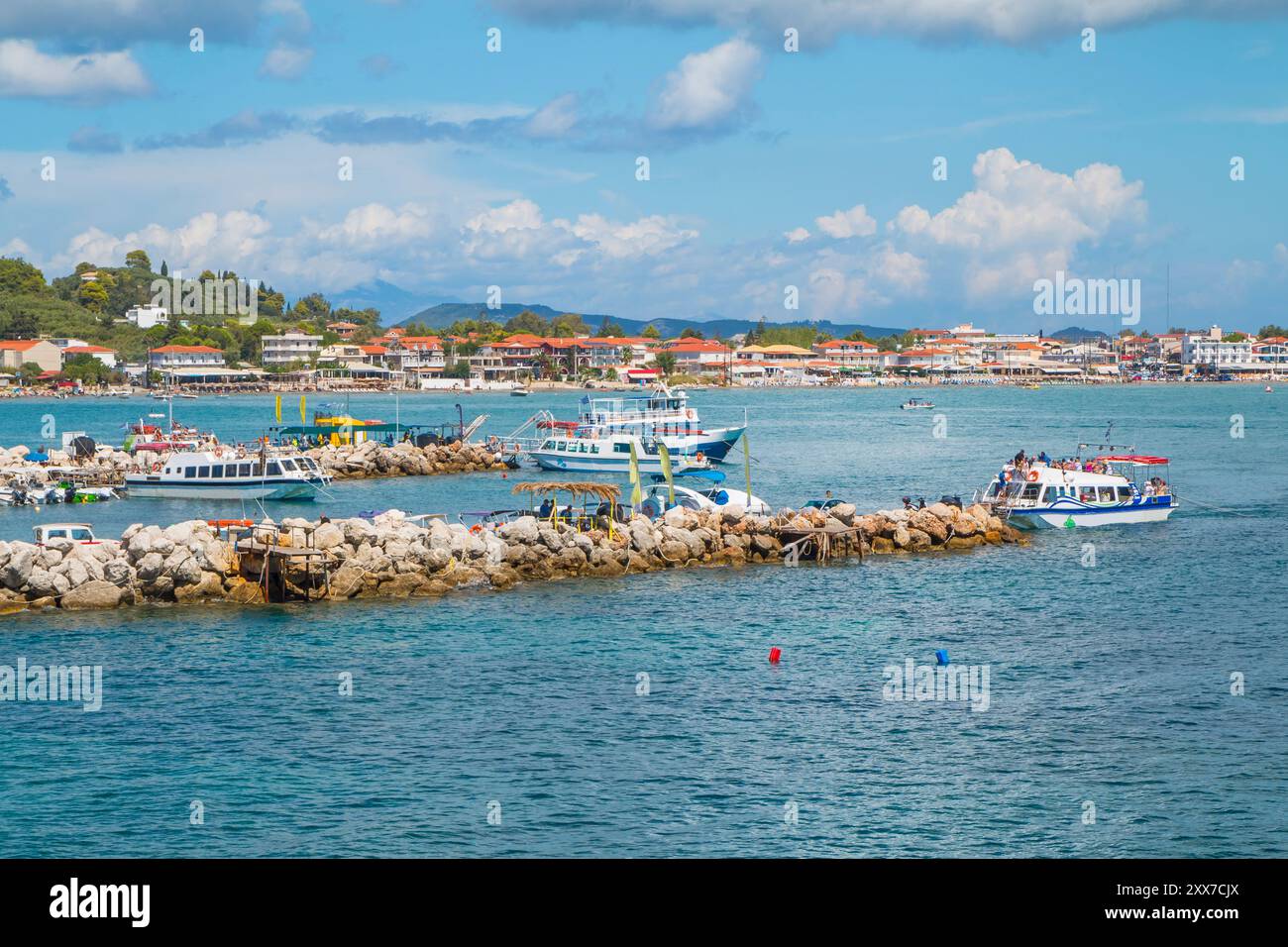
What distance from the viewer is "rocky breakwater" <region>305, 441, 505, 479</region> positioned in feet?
254

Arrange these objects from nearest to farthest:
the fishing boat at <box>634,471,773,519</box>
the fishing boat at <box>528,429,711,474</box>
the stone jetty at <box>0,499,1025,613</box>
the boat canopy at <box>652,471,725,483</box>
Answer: the stone jetty at <box>0,499,1025,613</box>, the fishing boat at <box>634,471,773,519</box>, the boat canopy at <box>652,471,725,483</box>, the fishing boat at <box>528,429,711,474</box>

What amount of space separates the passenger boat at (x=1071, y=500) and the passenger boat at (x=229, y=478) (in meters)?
33.0

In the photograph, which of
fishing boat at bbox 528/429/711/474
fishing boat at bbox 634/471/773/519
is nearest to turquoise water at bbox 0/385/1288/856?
fishing boat at bbox 634/471/773/519

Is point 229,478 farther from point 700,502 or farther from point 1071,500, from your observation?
point 1071,500

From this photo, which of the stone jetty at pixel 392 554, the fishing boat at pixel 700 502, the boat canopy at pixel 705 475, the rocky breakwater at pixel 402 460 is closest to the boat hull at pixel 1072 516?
the stone jetty at pixel 392 554

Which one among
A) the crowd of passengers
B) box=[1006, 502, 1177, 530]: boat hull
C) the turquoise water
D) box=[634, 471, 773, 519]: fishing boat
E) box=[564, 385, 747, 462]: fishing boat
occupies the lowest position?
the turquoise water

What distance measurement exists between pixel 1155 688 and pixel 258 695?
1778cm

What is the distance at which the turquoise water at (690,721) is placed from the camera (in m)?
18.6

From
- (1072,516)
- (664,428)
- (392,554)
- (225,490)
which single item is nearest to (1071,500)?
(1072,516)

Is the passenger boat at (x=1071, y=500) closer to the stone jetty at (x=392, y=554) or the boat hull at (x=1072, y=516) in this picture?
the boat hull at (x=1072, y=516)

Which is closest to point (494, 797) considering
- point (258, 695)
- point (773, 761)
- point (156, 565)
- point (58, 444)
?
point (773, 761)

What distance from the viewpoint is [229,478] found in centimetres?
6500

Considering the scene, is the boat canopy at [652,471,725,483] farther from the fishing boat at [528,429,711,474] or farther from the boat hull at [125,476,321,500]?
the boat hull at [125,476,321,500]

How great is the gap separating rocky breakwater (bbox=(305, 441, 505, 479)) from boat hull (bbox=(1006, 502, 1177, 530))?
131 ft
